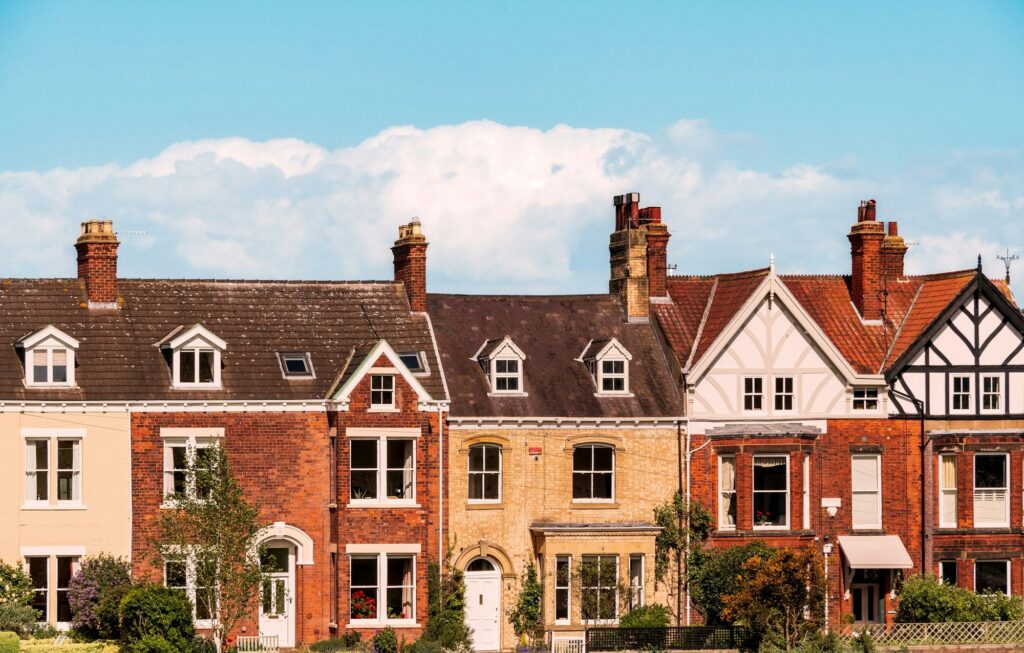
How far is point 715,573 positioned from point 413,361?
34.8ft

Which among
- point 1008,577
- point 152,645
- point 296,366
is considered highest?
point 296,366

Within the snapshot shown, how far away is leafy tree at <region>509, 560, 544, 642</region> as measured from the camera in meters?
61.0

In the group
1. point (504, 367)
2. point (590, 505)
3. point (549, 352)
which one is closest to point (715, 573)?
point (590, 505)

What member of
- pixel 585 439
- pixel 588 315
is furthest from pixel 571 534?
pixel 588 315

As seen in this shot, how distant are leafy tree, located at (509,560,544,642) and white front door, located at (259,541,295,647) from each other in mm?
6381

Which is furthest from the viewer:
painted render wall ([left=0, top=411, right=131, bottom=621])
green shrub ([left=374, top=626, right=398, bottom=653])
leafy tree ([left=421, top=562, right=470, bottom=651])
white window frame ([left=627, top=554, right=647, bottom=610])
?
white window frame ([left=627, top=554, right=647, bottom=610])

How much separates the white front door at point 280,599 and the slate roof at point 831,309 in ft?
43.2

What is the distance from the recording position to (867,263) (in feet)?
220

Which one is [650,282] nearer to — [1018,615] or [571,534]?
[571,534]

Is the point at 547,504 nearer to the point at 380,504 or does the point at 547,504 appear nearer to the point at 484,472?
the point at 484,472

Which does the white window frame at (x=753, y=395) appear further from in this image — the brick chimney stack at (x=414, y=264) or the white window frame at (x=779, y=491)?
the brick chimney stack at (x=414, y=264)

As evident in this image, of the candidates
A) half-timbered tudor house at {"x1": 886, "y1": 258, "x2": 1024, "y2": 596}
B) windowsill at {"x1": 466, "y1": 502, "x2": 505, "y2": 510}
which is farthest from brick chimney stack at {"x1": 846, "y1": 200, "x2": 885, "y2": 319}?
windowsill at {"x1": 466, "y1": 502, "x2": 505, "y2": 510}

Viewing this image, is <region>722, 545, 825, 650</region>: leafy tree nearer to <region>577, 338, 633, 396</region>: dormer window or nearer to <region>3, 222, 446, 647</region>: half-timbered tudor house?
<region>577, 338, 633, 396</region>: dormer window

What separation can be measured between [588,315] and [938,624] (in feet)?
46.9
